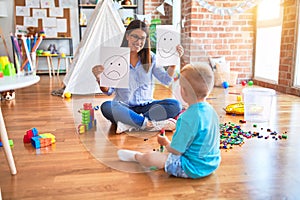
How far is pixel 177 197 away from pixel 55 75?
3984 mm

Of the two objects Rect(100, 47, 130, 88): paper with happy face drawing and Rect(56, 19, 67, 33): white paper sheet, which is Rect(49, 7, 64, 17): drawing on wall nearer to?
Rect(56, 19, 67, 33): white paper sheet

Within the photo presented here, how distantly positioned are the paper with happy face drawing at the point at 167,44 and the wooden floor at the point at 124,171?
1.20ft

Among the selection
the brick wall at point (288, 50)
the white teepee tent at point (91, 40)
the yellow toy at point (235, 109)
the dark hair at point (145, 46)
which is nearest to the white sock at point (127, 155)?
the dark hair at point (145, 46)

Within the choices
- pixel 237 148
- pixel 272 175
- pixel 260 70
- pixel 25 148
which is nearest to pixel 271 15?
pixel 260 70

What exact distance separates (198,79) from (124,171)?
44 centimetres

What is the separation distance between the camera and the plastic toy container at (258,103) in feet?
5.90

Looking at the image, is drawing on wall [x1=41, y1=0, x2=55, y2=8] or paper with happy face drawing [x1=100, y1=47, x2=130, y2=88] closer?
paper with happy face drawing [x1=100, y1=47, x2=130, y2=88]

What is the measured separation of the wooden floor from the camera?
98 centimetres

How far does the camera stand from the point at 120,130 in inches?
63.8

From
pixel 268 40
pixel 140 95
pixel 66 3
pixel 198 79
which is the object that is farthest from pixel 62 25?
pixel 198 79

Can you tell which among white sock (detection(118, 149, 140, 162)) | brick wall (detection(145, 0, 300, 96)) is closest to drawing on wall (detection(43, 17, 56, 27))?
brick wall (detection(145, 0, 300, 96))

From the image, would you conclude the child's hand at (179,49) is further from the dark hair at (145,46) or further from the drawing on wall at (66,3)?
the drawing on wall at (66,3)

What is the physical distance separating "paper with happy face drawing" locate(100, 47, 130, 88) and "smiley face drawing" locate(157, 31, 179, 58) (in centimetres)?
14

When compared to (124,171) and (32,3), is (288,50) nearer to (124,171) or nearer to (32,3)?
(124,171)
